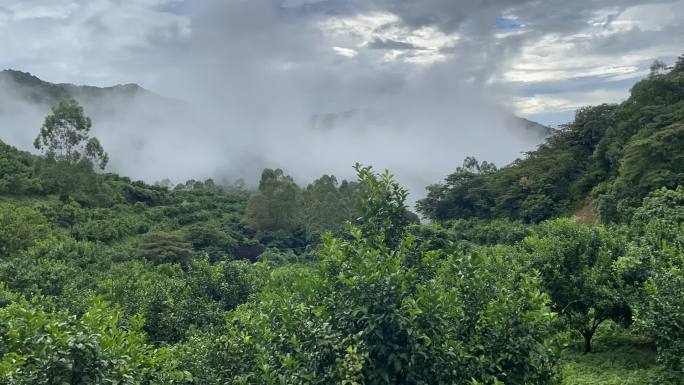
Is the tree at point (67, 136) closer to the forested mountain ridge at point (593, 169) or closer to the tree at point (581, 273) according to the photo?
the forested mountain ridge at point (593, 169)

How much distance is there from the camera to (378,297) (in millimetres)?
4547

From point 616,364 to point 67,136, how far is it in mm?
43519

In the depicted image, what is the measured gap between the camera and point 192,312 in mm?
13070

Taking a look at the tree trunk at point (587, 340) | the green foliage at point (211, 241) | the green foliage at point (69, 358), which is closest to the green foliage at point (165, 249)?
the green foliage at point (211, 241)

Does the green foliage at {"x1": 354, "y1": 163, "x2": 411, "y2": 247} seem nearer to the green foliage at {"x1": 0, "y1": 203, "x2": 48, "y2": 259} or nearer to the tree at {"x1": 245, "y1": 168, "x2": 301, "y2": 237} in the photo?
the green foliage at {"x1": 0, "y1": 203, "x2": 48, "y2": 259}

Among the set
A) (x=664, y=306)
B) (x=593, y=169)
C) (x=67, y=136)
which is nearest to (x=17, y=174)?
(x=67, y=136)

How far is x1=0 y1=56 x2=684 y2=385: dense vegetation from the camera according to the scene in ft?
14.9

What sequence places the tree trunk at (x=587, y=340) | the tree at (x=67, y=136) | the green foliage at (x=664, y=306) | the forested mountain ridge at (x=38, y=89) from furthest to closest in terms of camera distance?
the forested mountain ridge at (x=38, y=89) < the tree at (x=67, y=136) < the tree trunk at (x=587, y=340) < the green foliage at (x=664, y=306)

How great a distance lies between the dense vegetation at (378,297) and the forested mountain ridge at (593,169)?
0.20 meters

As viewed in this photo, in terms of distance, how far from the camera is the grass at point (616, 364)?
38.2 feet

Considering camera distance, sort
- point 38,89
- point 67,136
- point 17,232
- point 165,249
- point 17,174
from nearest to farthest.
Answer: point 17,232 → point 165,249 → point 67,136 → point 17,174 → point 38,89

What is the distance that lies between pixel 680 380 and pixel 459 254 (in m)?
8.31

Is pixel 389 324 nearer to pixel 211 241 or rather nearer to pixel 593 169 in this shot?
pixel 211 241

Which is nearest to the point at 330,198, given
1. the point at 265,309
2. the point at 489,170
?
the point at 489,170
